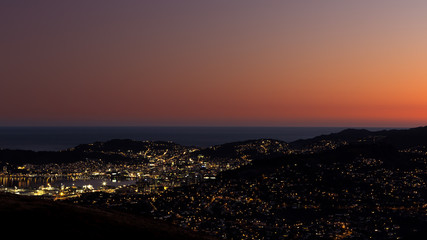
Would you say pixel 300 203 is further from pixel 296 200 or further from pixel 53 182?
pixel 53 182

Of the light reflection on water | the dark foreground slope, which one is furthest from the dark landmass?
the light reflection on water

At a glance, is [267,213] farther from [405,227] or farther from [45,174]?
[45,174]

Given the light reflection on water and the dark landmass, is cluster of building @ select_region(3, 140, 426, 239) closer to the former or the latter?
the dark landmass

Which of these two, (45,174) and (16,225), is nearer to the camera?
(16,225)

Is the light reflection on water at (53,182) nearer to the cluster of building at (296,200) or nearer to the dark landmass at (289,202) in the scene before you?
the cluster of building at (296,200)

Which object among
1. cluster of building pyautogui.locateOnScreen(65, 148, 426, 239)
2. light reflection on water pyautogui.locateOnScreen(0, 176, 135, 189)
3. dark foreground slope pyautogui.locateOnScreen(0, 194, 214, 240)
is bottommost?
light reflection on water pyautogui.locateOnScreen(0, 176, 135, 189)

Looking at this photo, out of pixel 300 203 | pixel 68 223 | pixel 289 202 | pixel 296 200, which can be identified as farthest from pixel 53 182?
pixel 68 223

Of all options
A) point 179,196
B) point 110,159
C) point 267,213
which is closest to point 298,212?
point 267,213

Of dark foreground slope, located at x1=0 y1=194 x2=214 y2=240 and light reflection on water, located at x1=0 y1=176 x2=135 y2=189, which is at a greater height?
dark foreground slope, located at x1=0 y1=194 x2=214 y2=240
